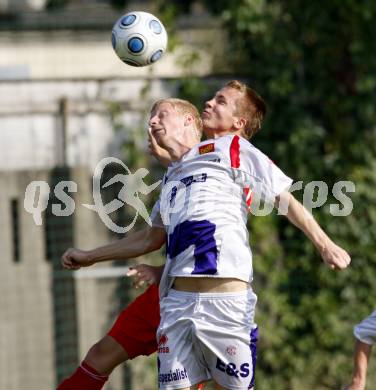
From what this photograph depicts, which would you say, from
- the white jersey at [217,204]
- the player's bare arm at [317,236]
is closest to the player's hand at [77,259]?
the white jersey at [217,204]

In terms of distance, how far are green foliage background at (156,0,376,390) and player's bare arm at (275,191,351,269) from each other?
4.16m

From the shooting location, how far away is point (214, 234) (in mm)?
5285

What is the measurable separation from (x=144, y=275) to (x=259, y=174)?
0.85 meters

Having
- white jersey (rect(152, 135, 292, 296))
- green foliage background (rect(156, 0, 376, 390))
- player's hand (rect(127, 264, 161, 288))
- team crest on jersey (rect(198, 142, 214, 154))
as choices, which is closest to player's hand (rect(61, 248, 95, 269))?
player's hand (rect(127, 264, 161, 288))

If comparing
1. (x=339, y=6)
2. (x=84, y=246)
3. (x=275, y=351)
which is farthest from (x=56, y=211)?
(x=339, y=6)

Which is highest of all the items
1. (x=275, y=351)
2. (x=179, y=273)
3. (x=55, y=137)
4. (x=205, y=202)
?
(x=55, y=137)

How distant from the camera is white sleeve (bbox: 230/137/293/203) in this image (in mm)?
5227

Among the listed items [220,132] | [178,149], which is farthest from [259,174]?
[178,149]

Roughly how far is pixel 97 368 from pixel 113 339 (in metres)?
0.17

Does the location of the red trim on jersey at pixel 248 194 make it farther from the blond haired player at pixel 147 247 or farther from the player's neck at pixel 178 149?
the player's neck at pixel 178 149

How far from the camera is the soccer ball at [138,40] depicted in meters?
6.03

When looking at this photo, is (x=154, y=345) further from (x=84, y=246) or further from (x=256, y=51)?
(x=256, y=51)

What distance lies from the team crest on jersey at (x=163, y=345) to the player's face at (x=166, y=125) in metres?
0.99

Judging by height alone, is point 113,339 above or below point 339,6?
below
